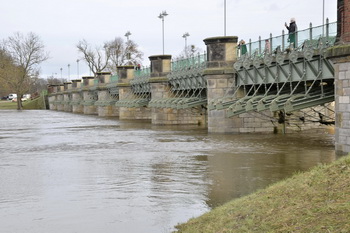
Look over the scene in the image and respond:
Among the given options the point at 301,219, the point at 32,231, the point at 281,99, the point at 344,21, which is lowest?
the point at 32,231

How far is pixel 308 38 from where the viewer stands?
1919 centimetres

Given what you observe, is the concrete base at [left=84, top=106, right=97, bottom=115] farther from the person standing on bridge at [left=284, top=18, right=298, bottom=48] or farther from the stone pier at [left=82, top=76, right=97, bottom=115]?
the person standing on bridge at [left=284, top=18, right=298, bottom=48]

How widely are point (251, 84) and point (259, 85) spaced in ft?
2.95

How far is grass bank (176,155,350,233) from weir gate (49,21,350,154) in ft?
31.5

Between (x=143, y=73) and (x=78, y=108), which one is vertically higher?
(x=143, y=73)

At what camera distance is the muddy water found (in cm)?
937

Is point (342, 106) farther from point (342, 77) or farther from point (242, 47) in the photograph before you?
point (242, 47)

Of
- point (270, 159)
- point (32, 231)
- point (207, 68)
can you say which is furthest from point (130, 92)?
point (32, 231)

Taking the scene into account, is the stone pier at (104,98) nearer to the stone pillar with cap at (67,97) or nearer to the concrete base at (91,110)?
the concrete base at (91,110)

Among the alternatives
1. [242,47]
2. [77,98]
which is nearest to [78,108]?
[77,98]

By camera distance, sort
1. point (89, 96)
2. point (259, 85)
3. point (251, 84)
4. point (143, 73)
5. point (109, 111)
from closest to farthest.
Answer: point (259, 85) → point (251, 84) → point (143, 73) → point (109, 111) → point (89, 96)

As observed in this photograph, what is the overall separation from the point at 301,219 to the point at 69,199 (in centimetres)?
600

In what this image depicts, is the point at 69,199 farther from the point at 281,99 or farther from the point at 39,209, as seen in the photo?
the point at 281,99

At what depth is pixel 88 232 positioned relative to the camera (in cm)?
843
